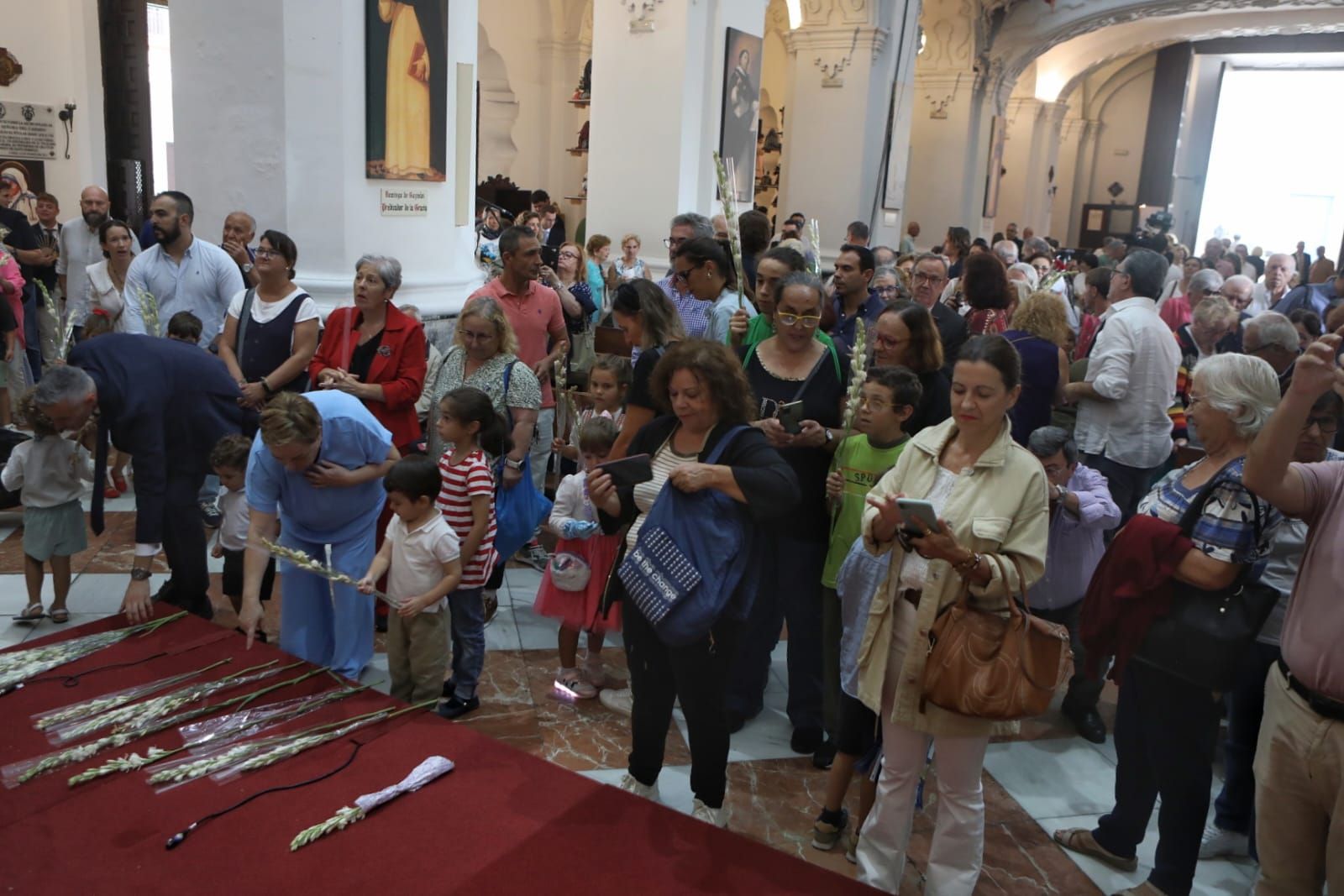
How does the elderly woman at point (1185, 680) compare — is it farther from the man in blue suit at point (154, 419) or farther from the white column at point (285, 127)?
the white column at point (285, 127)

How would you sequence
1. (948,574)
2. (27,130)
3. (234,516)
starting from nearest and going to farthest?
1. (948,574)
2. (234,516)
3. (27,130)

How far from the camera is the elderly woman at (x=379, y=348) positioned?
484 centimetres

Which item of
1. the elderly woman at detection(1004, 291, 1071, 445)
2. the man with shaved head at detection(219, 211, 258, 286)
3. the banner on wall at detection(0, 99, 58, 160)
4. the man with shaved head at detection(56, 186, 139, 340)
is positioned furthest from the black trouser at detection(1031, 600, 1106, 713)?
the banner on wall at detection(0, 99, 58, 160)

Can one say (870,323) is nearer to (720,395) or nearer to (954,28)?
(720,395)

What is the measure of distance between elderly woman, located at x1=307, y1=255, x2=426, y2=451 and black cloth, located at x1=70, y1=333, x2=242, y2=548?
631 mm

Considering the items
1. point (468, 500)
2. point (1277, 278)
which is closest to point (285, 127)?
point (468, 500)

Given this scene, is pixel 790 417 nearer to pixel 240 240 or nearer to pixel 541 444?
pixel 541 444

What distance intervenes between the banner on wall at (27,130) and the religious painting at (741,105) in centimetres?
733

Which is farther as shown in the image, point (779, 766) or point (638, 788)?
point (779, 766)

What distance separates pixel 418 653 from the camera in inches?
150

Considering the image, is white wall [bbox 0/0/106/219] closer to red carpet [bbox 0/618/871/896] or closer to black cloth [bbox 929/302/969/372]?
red carpet [bbox 0/618/871/896]

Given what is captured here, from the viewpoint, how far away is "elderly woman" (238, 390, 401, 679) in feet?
12.1

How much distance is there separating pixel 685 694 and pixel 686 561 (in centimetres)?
46

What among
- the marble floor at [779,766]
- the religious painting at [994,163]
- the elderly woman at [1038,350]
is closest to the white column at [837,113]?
the religious painting at [994,163]
